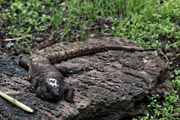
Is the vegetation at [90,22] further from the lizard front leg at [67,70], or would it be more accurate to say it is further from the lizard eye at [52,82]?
the lizard eye at [52,82]

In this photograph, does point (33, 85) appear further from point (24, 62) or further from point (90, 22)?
point (90, 22)

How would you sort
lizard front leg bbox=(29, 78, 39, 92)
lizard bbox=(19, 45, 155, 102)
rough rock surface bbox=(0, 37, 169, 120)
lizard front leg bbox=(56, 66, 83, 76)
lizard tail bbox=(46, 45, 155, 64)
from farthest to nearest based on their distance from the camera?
lizard tail bbox=(46, 45, 155, 64) < lizard front leg bbox=(56, 66, 83, 76) < lizard front leg bbox=(29, 78, 39, 92) < lizard bbox=(19, 45, 155, 102) < rough rock surface bbox=(0, 37, 169, 120)

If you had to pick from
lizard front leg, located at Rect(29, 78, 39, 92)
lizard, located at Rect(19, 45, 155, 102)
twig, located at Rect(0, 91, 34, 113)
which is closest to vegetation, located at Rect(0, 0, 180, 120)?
lizard, located at Rect(19, 45, 155, 102)

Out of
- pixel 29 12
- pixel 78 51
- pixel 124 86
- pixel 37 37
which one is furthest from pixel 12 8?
pixel 124 86

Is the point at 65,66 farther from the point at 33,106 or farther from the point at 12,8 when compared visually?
the point at 12,8

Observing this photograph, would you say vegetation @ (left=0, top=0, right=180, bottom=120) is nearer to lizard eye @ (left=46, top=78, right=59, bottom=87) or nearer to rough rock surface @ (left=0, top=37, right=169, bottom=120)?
rough rock surface @ (left=0, top=37, right=169, bottom=120)

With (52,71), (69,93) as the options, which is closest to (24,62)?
(52,71)
